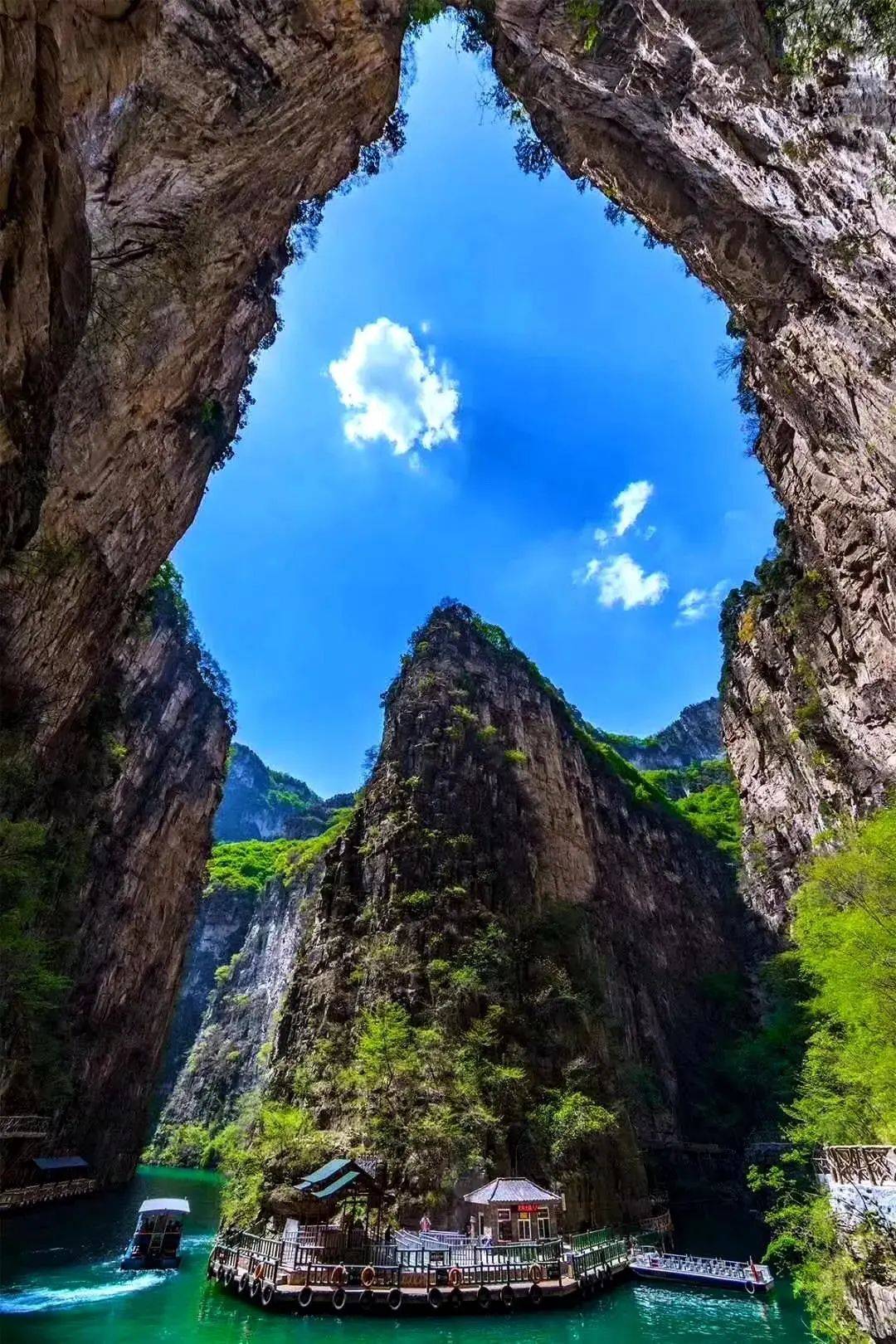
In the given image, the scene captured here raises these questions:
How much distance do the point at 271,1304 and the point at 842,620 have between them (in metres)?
25.4

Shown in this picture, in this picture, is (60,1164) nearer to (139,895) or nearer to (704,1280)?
(139,895)

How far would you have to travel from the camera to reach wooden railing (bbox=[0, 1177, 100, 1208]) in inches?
984

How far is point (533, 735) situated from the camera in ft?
145

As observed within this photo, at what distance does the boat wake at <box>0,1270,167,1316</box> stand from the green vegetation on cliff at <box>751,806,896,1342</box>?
58.8 ft

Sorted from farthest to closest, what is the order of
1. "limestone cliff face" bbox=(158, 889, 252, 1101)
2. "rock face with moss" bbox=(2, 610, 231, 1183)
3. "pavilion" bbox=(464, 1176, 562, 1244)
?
1. "limestone cliff face" bbox=(158, 889, 252, 1101)
2. "rock face with moss" bbox=(2, 610, 231, 1183)
3. "pavilion" bbox=(464, 1176, 562, 1244)

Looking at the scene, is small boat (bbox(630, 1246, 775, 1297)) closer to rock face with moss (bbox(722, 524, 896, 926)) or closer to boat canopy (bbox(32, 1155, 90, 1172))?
rock face with moss (bbox(722, 524, 896, 926))

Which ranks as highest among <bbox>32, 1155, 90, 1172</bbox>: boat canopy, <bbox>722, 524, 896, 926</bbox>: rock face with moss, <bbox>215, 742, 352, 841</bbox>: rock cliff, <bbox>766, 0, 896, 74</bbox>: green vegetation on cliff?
<bbox>215, 742, 352, 841</bbox>: rock cliff

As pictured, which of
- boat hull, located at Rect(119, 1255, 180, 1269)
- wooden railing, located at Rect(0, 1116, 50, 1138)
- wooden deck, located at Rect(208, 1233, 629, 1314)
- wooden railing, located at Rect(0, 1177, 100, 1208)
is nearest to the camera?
wooden deck, located at Rect(208, 1233, 629, 1314)

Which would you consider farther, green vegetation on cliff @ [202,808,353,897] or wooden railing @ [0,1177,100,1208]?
green vegetation on cliff @ [202,808,353,897]

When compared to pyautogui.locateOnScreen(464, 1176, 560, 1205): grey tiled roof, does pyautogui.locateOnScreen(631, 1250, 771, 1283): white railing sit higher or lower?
lower

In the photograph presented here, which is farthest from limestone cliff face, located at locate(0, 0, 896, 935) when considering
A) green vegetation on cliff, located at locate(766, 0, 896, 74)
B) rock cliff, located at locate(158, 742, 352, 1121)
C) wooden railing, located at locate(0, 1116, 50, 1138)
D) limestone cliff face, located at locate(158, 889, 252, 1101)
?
limestone cliff face, located at locate(158, 889, 252, 1101)

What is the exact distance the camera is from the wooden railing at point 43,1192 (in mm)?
25000

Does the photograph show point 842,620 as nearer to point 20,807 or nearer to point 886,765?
point 886,765

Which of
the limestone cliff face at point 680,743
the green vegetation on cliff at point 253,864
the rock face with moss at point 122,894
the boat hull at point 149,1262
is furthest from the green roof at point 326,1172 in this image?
the limestone cliff face at point 680,743
